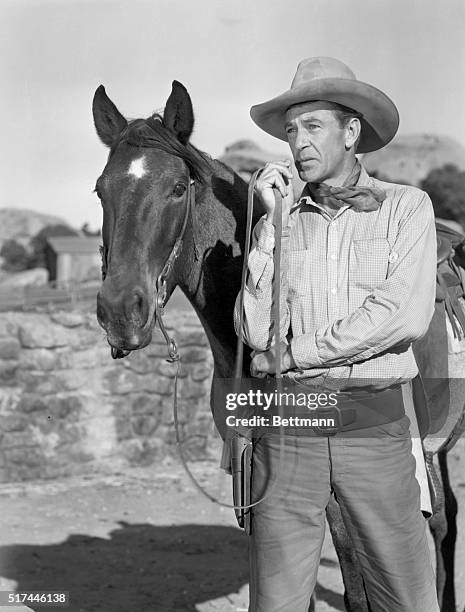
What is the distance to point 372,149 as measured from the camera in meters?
2.64

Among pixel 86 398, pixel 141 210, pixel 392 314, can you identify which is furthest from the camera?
pixel 86 398

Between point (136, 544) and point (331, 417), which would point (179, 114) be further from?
point (136, 544)

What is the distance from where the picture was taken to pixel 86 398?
691cm

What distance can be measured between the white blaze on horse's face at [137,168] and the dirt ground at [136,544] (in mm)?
2636

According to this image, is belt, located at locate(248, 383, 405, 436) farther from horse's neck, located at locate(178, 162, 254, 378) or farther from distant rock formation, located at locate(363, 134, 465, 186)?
distant rock formation, located at locate(363, 134, 465, 186)

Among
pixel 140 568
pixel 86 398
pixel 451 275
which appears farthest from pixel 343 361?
pixel 86 398

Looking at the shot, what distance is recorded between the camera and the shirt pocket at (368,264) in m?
2.13

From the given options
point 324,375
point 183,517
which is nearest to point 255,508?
point 324,375

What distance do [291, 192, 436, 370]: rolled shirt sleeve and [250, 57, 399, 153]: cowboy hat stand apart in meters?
0.41

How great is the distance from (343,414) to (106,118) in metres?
1.35

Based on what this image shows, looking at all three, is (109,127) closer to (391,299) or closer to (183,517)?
(391,299)

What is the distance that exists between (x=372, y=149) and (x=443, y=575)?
8.03 ft

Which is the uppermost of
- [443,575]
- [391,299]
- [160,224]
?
[160,224]

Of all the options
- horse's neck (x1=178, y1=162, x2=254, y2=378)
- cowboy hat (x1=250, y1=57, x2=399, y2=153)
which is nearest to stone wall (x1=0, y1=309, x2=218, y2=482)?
horse's neck (x1=178, y1=162, x2=254, y2=378)
